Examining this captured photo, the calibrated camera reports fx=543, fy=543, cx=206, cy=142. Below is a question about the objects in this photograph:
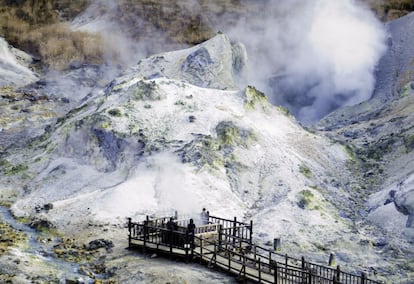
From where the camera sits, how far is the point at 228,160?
32.9 metres

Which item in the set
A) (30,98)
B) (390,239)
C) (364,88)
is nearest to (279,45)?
(364,88)

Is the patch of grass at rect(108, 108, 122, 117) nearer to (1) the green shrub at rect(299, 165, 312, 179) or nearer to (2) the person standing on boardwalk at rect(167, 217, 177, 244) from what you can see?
(1) the green shrub at rect(299, 165, 312, 179)

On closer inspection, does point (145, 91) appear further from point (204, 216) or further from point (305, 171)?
point (204, 216)

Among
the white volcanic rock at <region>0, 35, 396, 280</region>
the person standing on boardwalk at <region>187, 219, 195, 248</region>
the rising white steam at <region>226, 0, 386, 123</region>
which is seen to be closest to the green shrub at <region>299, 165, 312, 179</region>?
the white volcanic rock at <region>0, 35, 396, 280</region>

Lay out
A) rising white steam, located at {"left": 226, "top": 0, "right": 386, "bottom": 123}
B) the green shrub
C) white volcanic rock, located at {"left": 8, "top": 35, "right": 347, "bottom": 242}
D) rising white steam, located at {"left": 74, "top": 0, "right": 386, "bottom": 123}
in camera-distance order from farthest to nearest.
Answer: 1. rising white steam, located at {"left": 74, "top": 0, "right": 386, "bottom": 123}
2. rising white steam, located at {"left": 226, "top": 0, "right": 386, "bottom": 123}
3. the green shrub
4. white volcanic rock, located at {"left": 8, "top": 35, "right": 347, "bottom": 242}

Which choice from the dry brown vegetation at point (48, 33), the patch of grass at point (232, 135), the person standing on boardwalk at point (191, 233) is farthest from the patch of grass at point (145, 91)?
the dry brown vegetation at point (48, 33)

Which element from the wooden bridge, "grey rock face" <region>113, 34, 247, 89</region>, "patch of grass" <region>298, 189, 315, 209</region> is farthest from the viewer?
"grey rock face" <region>113, 34, 247, 89</region>

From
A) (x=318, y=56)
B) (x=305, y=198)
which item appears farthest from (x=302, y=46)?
(x=305, y=198)

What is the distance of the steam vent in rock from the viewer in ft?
76.4

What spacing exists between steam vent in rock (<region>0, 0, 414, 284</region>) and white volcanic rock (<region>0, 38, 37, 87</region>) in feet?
2.27

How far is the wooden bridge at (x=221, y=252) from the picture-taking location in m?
19.6

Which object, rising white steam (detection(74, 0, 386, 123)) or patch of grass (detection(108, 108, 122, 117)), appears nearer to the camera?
patch of grass (detection(108, 108, 122, 117))

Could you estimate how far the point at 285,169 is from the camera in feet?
107

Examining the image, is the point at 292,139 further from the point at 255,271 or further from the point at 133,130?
the point at 255,271
